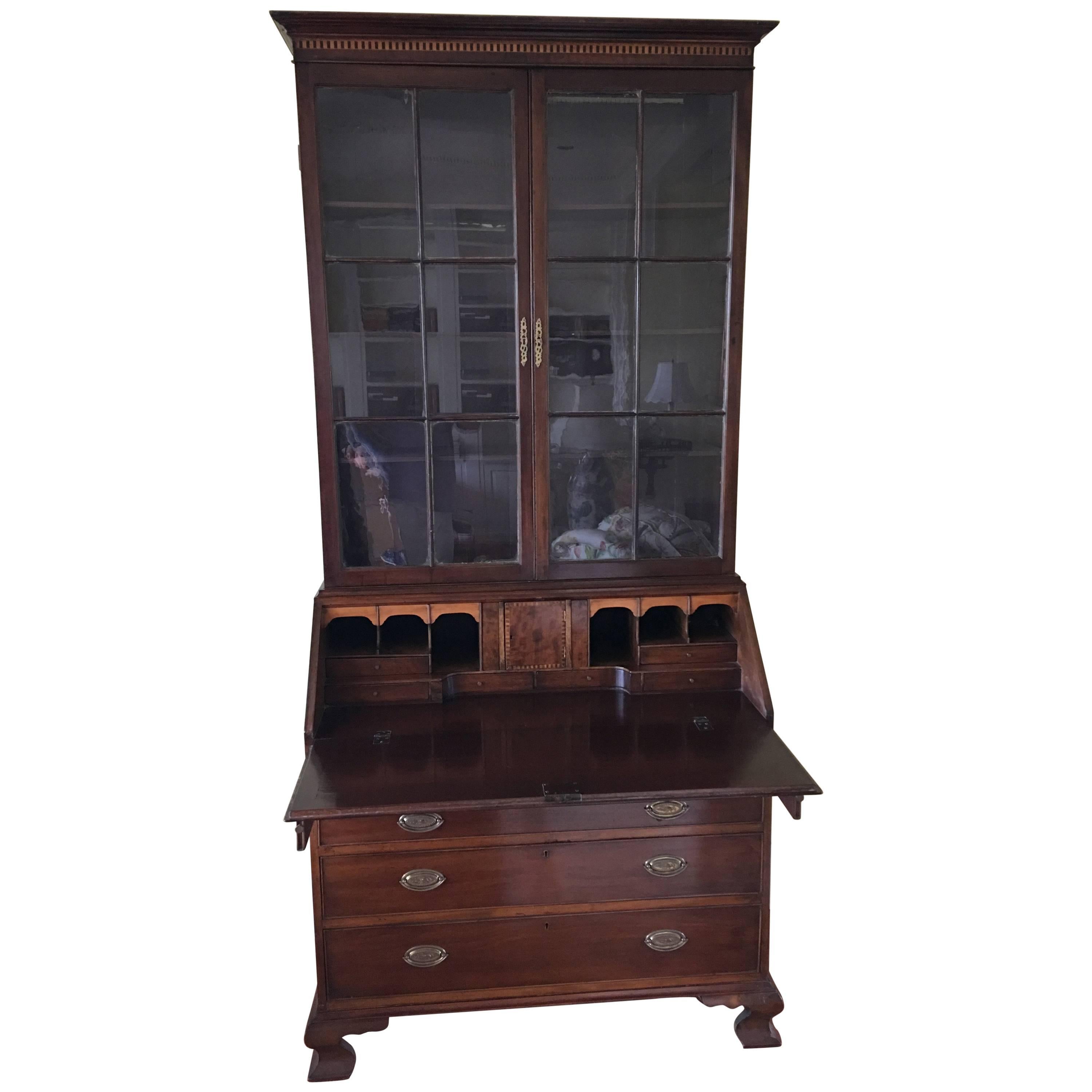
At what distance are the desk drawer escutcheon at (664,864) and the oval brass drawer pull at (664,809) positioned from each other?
0.37 ft

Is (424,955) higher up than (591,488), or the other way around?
(591,488)

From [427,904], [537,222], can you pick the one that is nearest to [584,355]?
[537,222]

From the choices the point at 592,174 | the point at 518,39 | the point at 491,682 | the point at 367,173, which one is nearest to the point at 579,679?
the point at 491,682

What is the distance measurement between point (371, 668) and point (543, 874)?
2.59 ft

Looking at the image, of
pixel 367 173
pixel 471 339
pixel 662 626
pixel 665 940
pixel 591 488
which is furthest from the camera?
pixel 662 626

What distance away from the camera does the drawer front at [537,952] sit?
229 centimetres

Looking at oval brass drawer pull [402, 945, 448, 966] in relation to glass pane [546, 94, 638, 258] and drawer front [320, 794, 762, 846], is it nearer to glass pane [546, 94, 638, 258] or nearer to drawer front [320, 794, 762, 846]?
drawer front [320, 794, 762, 846]

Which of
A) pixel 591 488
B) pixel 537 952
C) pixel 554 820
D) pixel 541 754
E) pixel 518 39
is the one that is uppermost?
pixel 518 39

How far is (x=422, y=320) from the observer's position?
2568 millimetres

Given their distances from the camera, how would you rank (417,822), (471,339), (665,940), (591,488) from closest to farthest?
(417,822)
(665,940)
(471,339)
(591,488)

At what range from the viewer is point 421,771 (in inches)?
90.9

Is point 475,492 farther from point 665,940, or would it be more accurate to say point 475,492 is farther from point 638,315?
point 665,940

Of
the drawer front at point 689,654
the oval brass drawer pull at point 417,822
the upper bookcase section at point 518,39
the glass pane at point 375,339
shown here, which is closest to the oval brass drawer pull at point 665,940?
the oval brass drawer pull at point 417,822

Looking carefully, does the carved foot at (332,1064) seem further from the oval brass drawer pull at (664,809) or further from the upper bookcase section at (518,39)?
the upper bookcase section at (518,39)
